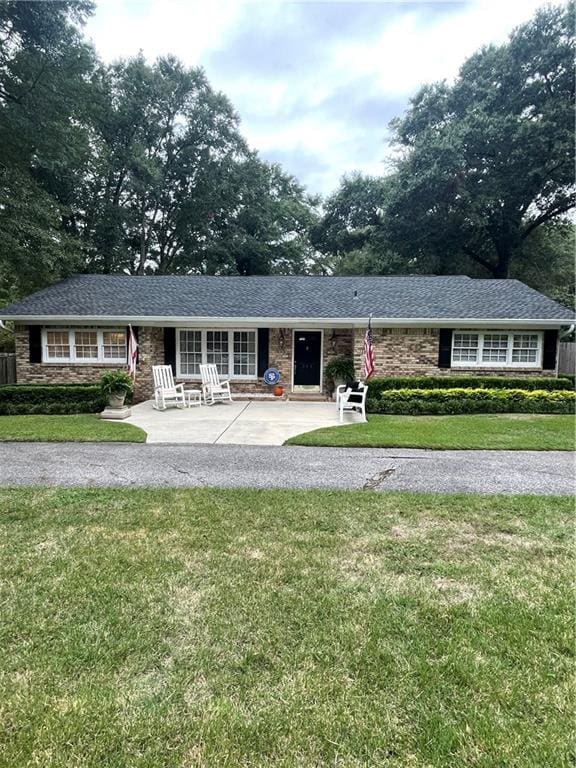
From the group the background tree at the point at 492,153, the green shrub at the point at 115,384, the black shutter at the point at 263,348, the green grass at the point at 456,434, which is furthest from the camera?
the background tree at the point at 492,153

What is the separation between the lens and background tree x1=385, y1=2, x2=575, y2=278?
1828 cm

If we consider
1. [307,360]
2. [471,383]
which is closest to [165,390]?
[307,360]

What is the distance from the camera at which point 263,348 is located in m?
12.4

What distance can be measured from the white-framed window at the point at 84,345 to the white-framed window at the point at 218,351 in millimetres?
1733

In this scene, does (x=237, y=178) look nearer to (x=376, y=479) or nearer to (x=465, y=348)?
(x=465, y=348)

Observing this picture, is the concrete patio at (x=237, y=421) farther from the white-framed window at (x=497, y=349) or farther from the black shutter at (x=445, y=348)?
the white-framed window at (x=497, y=349)

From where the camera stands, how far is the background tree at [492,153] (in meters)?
18.3

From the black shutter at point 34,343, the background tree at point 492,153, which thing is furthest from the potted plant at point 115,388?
the background tree at point 492,153

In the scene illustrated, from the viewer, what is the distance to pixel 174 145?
2408 cm

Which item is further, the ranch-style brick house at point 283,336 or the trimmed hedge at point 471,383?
the ranch-style brick house at point 283,336

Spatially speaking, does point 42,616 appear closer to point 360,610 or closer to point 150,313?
point 360,610

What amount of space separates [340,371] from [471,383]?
353cm

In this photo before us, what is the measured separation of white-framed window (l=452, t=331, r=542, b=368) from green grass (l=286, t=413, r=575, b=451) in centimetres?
318

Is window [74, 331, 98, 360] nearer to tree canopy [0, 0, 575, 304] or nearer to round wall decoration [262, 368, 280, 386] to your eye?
tree canopy [0, 0, 575, 304]
